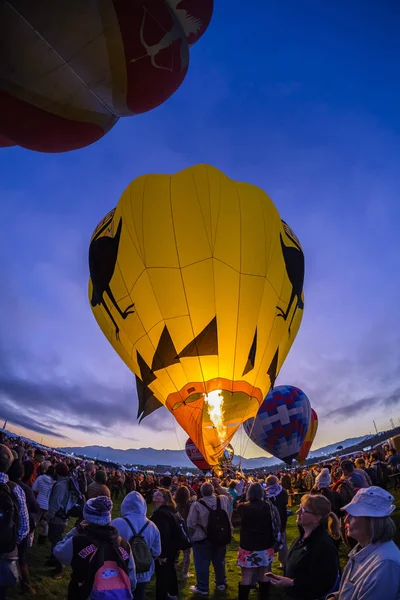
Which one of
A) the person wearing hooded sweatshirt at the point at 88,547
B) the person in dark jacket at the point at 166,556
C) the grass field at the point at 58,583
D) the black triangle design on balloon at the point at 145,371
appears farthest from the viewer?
the black triangle design on balloon at the point at 145,371

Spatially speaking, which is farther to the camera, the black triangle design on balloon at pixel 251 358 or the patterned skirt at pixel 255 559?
the black triangle design on balloon at pixel 251 358

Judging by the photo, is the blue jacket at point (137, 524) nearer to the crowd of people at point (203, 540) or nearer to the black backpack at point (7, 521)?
the crowd of people at point (203, 540)

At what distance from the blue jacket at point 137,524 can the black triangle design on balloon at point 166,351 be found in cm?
462

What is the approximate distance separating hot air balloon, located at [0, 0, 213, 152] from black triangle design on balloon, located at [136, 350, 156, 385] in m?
5.98

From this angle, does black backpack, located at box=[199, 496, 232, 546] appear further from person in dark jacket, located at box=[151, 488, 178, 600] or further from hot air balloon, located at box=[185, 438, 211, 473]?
hot air balloon, located at box=[185, 438, 211, 473]

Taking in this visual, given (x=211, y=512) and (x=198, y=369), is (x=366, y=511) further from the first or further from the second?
(x=198, y=369)

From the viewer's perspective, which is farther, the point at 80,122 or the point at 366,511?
the point at 80,122

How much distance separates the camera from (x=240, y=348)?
805 cm

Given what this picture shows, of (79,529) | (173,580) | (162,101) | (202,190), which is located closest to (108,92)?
(162,101)

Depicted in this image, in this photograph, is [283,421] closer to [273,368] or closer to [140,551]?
[273,368]

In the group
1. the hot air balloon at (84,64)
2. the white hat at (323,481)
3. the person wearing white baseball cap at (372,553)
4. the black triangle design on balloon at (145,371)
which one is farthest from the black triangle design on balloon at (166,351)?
the person wearing white baseball cap at (372,553)

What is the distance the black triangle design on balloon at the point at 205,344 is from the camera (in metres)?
7.79

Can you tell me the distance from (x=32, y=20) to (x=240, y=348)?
6598mm

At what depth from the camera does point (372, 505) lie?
6.16 ft
